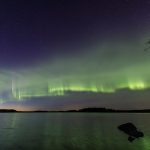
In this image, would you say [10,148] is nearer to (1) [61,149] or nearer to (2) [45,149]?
(2) [45,149]

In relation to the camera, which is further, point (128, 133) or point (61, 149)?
point (128, 133)

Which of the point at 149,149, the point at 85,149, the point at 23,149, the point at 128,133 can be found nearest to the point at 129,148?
the point at 149,149

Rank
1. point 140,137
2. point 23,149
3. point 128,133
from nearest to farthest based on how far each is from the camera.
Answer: point 23,149
point 140,137
point 128,133

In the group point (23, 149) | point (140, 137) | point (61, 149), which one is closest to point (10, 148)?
point (23, 149)

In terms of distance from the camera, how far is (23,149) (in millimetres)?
62156

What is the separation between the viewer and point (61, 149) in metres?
63.1

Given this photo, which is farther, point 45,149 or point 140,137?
point 140,137

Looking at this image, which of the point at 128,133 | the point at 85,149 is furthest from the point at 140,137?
the point at 85,149

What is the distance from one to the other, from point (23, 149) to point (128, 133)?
155 ft

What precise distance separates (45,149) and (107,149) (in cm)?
1467

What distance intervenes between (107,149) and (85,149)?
5.48 metres

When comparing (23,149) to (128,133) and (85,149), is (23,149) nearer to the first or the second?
(85,149)

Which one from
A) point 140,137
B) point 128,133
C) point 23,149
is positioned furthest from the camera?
point 128,133

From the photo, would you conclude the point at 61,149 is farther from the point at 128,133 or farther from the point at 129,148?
the point at 128,133
